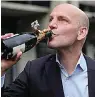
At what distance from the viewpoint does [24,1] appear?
30.9 ft

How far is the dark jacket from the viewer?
2.08 metres

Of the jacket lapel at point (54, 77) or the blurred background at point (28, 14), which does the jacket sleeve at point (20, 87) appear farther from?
the blurred background at point (28, 14)

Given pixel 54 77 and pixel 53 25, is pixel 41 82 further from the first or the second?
pixel 53 25

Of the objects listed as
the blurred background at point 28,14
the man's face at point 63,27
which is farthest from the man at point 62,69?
the blurred background at point 28,14

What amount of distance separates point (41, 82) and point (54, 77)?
8 cm

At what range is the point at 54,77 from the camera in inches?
84.4

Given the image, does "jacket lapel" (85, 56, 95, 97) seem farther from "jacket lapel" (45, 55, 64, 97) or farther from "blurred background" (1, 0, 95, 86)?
"blurred background" (1, 0, 95, 86)

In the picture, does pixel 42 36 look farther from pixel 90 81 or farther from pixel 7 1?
pixel 7 1

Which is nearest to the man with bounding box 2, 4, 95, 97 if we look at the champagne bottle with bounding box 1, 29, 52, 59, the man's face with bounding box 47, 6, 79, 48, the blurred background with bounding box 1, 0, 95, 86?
the man's face with bounding box 47, 6, 79, 48

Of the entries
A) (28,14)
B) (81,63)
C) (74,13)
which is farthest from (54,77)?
(28,14)

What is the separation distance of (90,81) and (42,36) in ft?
1.30

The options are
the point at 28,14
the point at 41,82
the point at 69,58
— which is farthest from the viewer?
the point at 28,14

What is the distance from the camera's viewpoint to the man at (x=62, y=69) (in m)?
2.10

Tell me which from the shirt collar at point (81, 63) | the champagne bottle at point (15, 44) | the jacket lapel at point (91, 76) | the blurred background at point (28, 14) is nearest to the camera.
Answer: the champagne bottle at point (15, 44)
